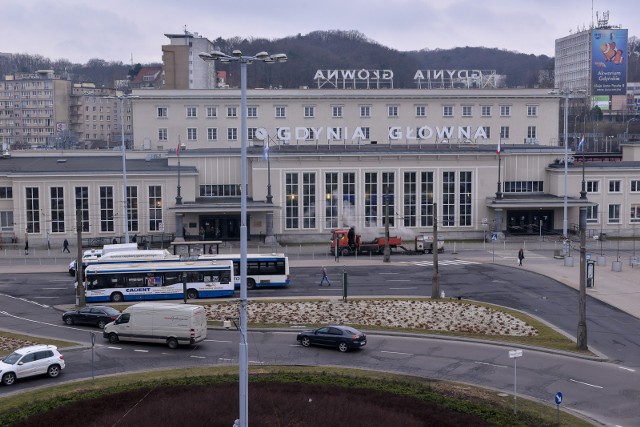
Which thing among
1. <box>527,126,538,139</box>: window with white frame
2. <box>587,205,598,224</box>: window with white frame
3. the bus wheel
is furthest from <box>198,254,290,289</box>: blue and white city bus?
<box>527,126,538,139</box>: window with white frame

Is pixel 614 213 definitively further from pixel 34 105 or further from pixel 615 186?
pixel 34 105

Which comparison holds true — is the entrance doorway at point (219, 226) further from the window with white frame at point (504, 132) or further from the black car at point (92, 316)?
the window with white frame at point (504, 132)

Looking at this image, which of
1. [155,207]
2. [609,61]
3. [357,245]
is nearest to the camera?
[357,245]

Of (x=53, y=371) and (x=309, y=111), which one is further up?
(x=309, y=111)

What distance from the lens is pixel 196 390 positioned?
95.0ft

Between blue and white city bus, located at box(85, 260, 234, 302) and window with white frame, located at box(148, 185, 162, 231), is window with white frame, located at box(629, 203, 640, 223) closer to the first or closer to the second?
window with white frame, located at box(148, 185, 162, 231)

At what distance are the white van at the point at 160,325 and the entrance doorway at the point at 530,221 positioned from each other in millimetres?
53048

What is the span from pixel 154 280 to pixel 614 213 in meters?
54.8

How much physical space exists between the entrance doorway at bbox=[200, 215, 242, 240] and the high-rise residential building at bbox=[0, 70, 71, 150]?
122701mm

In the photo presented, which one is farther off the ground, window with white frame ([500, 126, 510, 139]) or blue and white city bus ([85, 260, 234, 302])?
window with white frame ([500, 126, 510, 139])

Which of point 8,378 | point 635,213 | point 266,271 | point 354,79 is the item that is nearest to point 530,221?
point 635,213

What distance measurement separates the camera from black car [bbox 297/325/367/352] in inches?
1407

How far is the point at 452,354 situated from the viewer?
3516 centimetres

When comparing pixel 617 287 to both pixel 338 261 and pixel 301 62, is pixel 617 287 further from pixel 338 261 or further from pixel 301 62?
pixel 301 62
